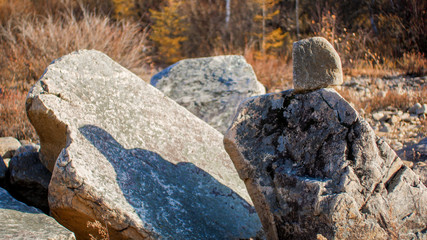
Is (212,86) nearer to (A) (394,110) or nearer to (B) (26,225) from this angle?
(A) (394,110)

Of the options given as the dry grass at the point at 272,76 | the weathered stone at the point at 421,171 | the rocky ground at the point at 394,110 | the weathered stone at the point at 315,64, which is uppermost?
the weathered stone at the point at 315,64

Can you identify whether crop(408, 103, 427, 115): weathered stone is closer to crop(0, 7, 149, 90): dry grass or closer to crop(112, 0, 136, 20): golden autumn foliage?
crop(0, 7, 149, 90): dry grass

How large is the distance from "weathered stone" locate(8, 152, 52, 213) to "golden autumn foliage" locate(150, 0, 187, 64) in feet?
34.3

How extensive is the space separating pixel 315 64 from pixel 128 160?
124cm

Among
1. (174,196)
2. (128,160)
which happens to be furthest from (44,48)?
(174,196)

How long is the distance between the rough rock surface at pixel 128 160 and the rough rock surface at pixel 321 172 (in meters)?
0.46

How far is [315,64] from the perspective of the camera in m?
1.99

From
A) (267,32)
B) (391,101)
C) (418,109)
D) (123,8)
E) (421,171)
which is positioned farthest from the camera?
(123,8)

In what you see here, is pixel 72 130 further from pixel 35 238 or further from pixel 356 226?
pixel 356 226

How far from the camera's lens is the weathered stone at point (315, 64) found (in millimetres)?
1960

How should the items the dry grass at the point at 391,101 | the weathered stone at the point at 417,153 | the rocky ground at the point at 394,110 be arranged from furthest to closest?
the dry grass at the point at 391,101
the rocky ground at the point at 394,110
the weathered stone at the point at 417,153

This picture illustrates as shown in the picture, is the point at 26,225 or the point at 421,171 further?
the point at 421,171

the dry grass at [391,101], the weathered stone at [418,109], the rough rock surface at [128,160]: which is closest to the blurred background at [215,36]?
the dry grass at [391,101]

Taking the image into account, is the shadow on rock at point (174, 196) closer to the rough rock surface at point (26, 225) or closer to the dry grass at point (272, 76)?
the rough rock surface at point (26, 225)
